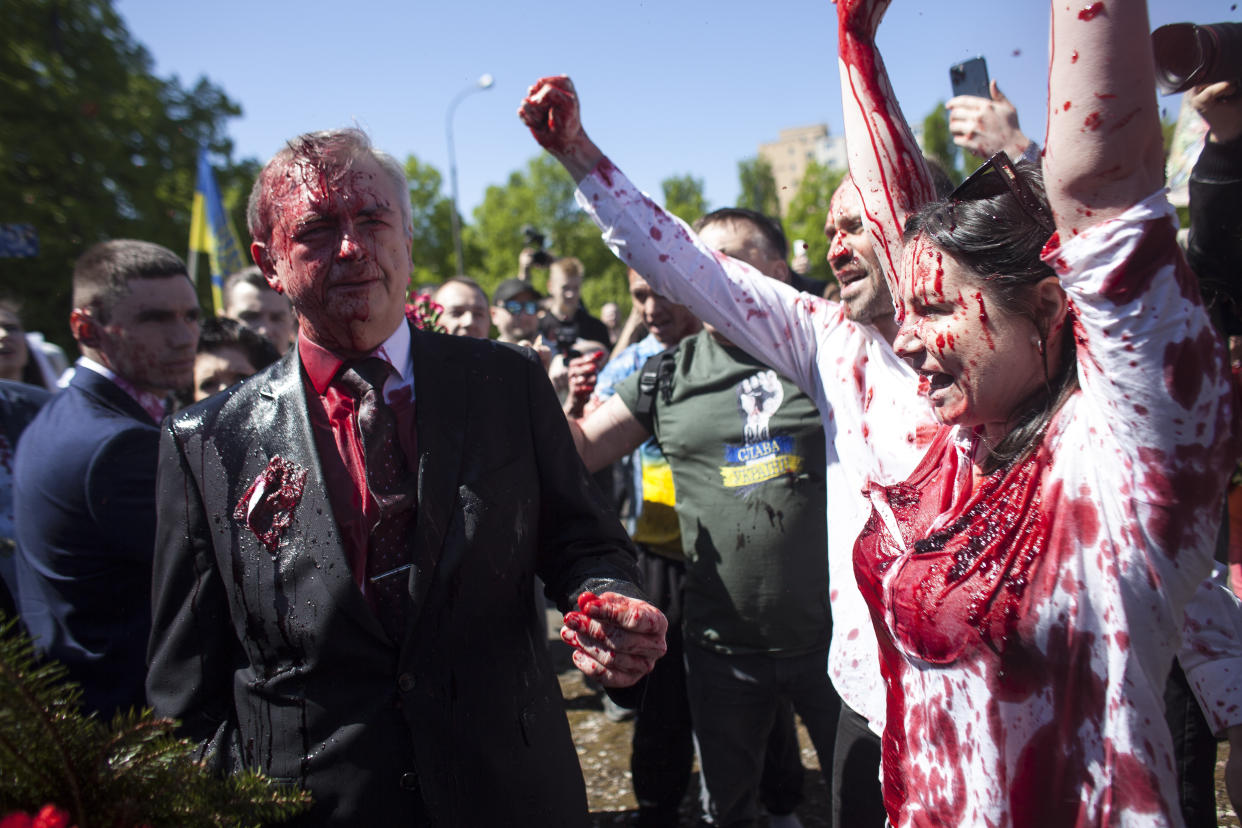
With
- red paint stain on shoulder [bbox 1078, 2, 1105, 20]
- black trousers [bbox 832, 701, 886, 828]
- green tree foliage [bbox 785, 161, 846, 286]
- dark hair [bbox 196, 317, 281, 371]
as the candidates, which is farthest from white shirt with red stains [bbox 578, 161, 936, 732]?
green tree foliage [bbox 785, 161, 846, 286]

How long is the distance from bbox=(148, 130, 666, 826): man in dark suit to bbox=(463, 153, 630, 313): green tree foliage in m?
33.2

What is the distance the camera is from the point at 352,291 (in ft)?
6.07

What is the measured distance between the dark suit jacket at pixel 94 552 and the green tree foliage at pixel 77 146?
14.5 meters

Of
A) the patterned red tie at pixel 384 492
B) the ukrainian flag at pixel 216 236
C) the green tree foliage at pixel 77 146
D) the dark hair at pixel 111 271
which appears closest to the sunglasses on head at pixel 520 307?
the ukrainian flag at pixel 216 236

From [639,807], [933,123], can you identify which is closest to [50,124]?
[639,807]

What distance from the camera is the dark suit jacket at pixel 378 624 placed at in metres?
1.67

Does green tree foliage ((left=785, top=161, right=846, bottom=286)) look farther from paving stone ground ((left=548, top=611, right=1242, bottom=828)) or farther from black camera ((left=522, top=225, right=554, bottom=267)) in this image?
paving stone ground ((left=548, top=611, right=1242, bottom=828))

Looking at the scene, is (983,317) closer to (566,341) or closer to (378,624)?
(378,624)

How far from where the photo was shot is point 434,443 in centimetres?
180

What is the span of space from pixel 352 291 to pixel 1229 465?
1664 mm

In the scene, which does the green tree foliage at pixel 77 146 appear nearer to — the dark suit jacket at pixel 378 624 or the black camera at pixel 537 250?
the black camera at pixel 537 250

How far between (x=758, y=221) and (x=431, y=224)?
32.3 metres

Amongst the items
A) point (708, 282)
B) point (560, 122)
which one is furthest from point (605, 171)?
point (708, 282)

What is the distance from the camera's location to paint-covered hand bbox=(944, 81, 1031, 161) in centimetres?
193
